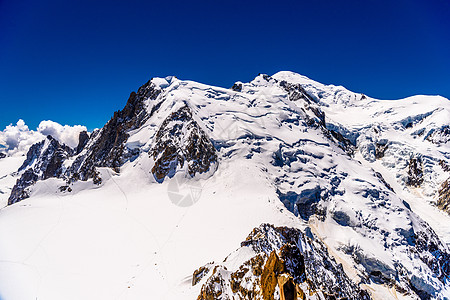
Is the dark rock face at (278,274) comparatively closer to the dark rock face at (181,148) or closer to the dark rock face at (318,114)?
the dark rock face at (181,148)

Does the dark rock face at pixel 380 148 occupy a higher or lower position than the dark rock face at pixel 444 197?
higher

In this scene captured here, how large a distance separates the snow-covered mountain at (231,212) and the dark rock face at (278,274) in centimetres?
12

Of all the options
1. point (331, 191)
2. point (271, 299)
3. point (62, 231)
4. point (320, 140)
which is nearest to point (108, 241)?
point (62, 231)

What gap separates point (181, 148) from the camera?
54750 millimetres

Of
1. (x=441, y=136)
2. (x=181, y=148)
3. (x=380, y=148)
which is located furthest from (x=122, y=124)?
(x=441, y=136)

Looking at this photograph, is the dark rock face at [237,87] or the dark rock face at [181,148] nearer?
the dark rock face at [181,148]

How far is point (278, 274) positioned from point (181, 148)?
45467 millimetres

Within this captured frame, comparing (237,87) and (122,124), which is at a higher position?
(237,87)

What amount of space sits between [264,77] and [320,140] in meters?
43.9

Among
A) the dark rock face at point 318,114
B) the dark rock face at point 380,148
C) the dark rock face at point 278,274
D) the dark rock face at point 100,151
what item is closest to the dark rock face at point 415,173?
the dark rock face at point 380,148

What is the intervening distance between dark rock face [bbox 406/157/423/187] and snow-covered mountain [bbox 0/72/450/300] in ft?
1.12

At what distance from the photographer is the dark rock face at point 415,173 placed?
8781 cm

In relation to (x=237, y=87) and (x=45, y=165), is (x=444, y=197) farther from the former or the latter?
(x=45, y=165)

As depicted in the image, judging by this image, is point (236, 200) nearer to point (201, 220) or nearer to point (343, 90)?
point (201, 220)
